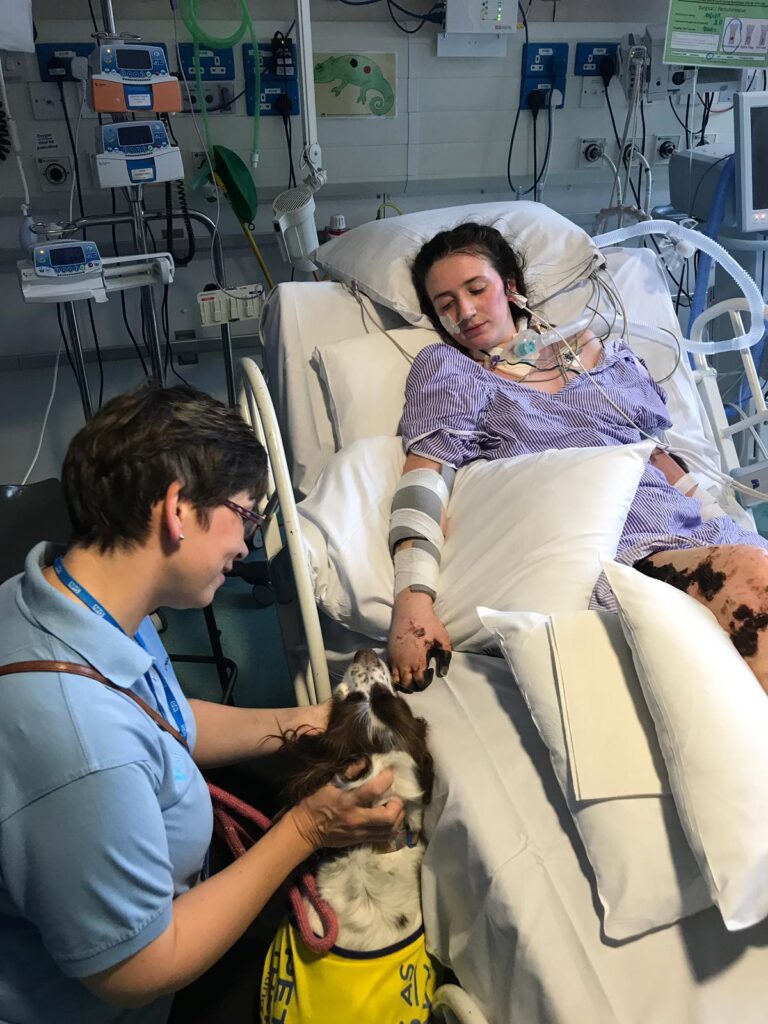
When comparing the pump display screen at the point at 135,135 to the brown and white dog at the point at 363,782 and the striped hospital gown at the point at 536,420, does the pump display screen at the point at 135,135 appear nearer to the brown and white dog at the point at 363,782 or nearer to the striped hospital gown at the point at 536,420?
the striped hospital gown at the point at 536,420

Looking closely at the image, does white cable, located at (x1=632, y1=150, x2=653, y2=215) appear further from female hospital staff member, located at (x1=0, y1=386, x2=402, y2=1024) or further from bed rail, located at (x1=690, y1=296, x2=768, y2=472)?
female hospital staff member, located at (x1=0, y1=386, x2=402, y2=1024)

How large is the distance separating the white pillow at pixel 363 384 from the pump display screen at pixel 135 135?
26.6 inches

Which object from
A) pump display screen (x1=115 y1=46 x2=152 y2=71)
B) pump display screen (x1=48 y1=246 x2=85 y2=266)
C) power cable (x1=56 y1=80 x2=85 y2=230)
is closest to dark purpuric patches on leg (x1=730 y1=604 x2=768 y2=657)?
pump display screen (x1=48 y1=246 x2=85 y2=266)

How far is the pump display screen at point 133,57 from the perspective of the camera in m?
1.86

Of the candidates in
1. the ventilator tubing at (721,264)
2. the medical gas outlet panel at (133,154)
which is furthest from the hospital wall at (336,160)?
the ventilator tubing at (721,264)

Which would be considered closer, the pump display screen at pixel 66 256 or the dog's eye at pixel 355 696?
the dog's eye at pixel 355 696

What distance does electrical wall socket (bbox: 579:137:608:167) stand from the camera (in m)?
2.96

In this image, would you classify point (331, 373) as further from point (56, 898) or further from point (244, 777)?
point (56, 898)

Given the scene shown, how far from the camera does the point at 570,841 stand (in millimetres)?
1059

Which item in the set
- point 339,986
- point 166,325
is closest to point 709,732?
point 339,986

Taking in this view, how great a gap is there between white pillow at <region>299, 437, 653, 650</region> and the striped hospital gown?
3.9 inches

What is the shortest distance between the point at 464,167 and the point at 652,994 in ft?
8.78

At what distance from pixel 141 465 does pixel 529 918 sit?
2.34 feet

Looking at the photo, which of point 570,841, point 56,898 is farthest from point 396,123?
point 56,898
